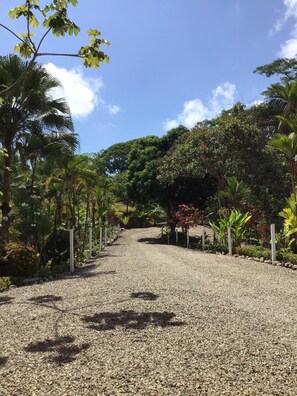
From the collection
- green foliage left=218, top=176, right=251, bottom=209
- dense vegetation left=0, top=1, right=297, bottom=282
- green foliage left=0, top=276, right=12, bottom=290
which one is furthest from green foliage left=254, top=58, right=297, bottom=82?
green foliage left=0, top=276, right=12, bottom=290

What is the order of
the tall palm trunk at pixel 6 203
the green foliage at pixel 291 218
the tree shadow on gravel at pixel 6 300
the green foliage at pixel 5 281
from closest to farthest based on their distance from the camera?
the tree shadow on gravel at pixel 6 300 < the green foliage at pixel 5 281 < the tall palm trunk at pixel 6 203 < the green foliage at pixel 291 218

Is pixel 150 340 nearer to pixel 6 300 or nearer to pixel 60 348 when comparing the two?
pixel 60 348

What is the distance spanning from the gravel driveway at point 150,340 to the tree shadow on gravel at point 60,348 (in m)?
0.01

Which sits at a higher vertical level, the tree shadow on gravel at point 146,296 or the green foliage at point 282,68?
the green foliage at point 282,68

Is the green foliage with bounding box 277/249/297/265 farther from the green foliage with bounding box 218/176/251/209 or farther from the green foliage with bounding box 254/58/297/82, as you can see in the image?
the green foliage with bounding box 254/58/297/82

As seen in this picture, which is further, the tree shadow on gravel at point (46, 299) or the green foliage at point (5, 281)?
the green foliage at point (5, 281)

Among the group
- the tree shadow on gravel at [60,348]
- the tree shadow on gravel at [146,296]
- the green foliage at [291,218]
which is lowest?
the tree shadow on gravel at [60,348]

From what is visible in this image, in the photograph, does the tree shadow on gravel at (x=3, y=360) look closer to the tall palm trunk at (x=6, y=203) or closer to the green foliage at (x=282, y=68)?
the tall palm trunk at (x=6, y=203)

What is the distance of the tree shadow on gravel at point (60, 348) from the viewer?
407 centimetres

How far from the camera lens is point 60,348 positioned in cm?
437

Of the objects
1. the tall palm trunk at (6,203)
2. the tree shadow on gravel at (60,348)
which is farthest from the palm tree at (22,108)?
the tree shadow on gravel at (60,348)

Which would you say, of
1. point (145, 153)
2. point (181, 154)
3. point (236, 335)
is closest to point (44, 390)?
point (236, 335)

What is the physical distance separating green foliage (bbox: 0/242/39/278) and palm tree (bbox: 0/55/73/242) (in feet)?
4.45

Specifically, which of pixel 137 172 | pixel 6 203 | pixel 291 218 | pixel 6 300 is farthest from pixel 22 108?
pixel 137 172
